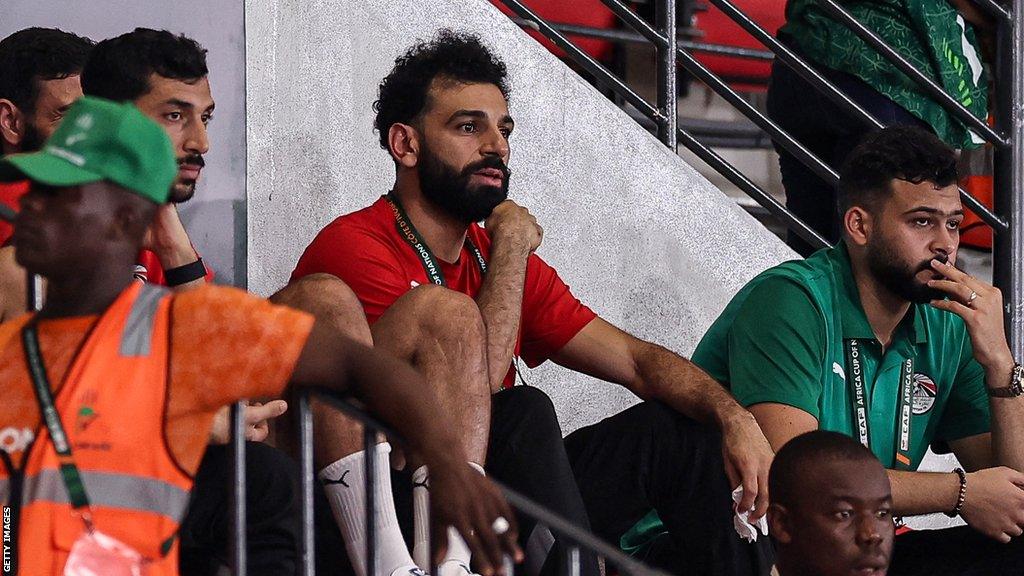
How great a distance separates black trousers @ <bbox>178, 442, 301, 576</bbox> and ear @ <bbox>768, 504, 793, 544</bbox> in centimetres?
92

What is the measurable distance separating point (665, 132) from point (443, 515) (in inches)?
104

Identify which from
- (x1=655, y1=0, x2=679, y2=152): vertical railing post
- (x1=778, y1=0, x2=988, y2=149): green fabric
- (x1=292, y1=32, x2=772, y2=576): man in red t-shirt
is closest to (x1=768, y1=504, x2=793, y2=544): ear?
(x1=292, y1=32, x2=772, y2=576): man in red t-shirt

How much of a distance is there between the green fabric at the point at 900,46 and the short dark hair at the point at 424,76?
1150mm

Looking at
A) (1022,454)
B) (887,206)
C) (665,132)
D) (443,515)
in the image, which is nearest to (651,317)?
(665,132)

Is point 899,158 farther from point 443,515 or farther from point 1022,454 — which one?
point 443,515

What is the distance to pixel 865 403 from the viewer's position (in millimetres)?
3811

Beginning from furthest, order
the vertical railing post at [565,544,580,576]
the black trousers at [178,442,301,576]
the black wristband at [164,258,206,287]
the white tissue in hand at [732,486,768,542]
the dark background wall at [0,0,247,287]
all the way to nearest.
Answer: the dark background wall at [0,0,247,287]
the white tissue in hand at [732,486,768,542]
the black wristband at [164,258,206,287]
the black trousers at [178,442,301,576]
the vertical railing post at [565,544,580,576]

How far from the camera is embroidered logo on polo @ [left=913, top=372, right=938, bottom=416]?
154 inches

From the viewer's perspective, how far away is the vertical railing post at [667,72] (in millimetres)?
4551

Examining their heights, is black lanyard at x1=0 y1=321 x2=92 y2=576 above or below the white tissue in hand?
above

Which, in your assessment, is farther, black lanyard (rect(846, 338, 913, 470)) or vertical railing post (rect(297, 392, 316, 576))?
black lanyard (rect(846, 338, 913, 470))

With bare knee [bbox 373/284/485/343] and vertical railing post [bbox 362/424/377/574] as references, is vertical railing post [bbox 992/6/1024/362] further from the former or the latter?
vertical railing post [bbox 362/424/377/574]

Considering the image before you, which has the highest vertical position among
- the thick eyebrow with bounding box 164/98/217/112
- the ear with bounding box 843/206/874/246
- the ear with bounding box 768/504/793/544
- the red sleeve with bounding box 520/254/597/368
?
the thick eyebrow with bounding box 164/98/217/112

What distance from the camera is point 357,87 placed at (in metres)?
4.27
